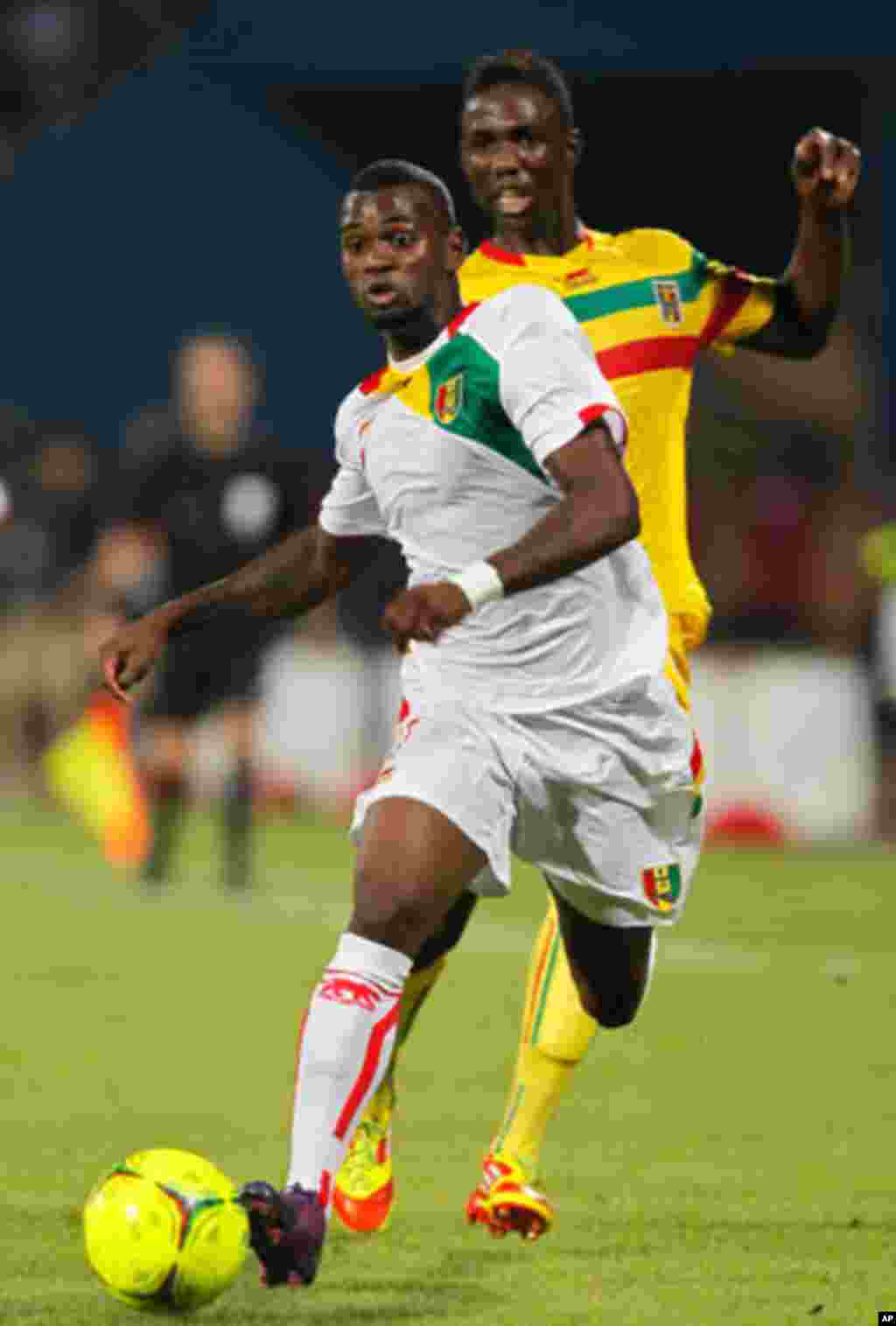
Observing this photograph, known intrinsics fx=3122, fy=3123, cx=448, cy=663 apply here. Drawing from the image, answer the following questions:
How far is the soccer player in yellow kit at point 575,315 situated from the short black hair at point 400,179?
1.28 ft

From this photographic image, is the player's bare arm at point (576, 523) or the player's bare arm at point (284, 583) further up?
the player's bare arm at point (576, 523)

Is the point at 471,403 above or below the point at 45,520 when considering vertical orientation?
above

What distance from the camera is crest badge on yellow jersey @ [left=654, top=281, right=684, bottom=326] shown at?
251 inches

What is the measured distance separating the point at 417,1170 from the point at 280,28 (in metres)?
13.6

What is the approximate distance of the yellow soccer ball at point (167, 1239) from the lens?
16.6 ft

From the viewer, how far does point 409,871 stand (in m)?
5.29

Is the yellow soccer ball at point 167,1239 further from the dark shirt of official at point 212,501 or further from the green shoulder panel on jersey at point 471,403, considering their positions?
the dark shirt of official at point 212,501

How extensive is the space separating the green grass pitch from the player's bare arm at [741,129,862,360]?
177 centimetres

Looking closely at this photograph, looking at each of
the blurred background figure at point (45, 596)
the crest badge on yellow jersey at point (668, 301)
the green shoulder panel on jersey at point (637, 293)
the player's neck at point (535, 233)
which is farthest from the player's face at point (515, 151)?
the blurred background figure at point (45, 596)

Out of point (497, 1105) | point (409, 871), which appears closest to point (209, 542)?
point (497, 1105)

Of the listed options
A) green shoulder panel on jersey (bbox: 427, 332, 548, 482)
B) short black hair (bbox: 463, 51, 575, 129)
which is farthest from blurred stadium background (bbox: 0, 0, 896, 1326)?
short black hair (bbox: 463, 51, 575, 129)

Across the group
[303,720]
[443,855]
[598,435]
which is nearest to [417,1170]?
[443,855]

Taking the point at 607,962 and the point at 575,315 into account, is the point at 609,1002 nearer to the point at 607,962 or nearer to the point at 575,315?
the point at 607,962

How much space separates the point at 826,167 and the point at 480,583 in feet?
5.46
